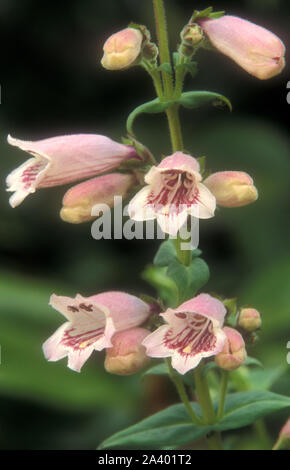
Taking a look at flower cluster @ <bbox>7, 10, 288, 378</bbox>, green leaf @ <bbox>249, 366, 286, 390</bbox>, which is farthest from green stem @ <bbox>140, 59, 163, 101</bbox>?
green leaf @ <bbox>249, 366, 286, 390</bbox>

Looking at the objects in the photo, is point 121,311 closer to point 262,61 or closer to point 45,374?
point 262,61

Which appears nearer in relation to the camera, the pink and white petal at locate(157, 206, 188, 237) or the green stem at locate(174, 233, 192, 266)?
the pink and white petal at locate(157, 206, 188, 237)

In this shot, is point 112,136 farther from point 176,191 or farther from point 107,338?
point 107,338

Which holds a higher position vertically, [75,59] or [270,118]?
[75,59]

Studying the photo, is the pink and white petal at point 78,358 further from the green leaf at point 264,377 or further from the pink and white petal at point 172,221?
the green leaf at point 264,377

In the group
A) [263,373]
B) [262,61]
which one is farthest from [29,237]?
[262,61]

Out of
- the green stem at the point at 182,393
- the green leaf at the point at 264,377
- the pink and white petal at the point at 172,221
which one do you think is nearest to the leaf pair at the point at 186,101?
the pink and white petal at the point at 172,221

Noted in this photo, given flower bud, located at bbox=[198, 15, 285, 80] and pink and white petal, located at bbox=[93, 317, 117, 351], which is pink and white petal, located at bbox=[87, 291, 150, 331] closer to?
pink and white petal, located at bbox=[93, 317, 117, 351]

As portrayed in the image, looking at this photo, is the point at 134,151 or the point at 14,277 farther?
the point at 14,277
